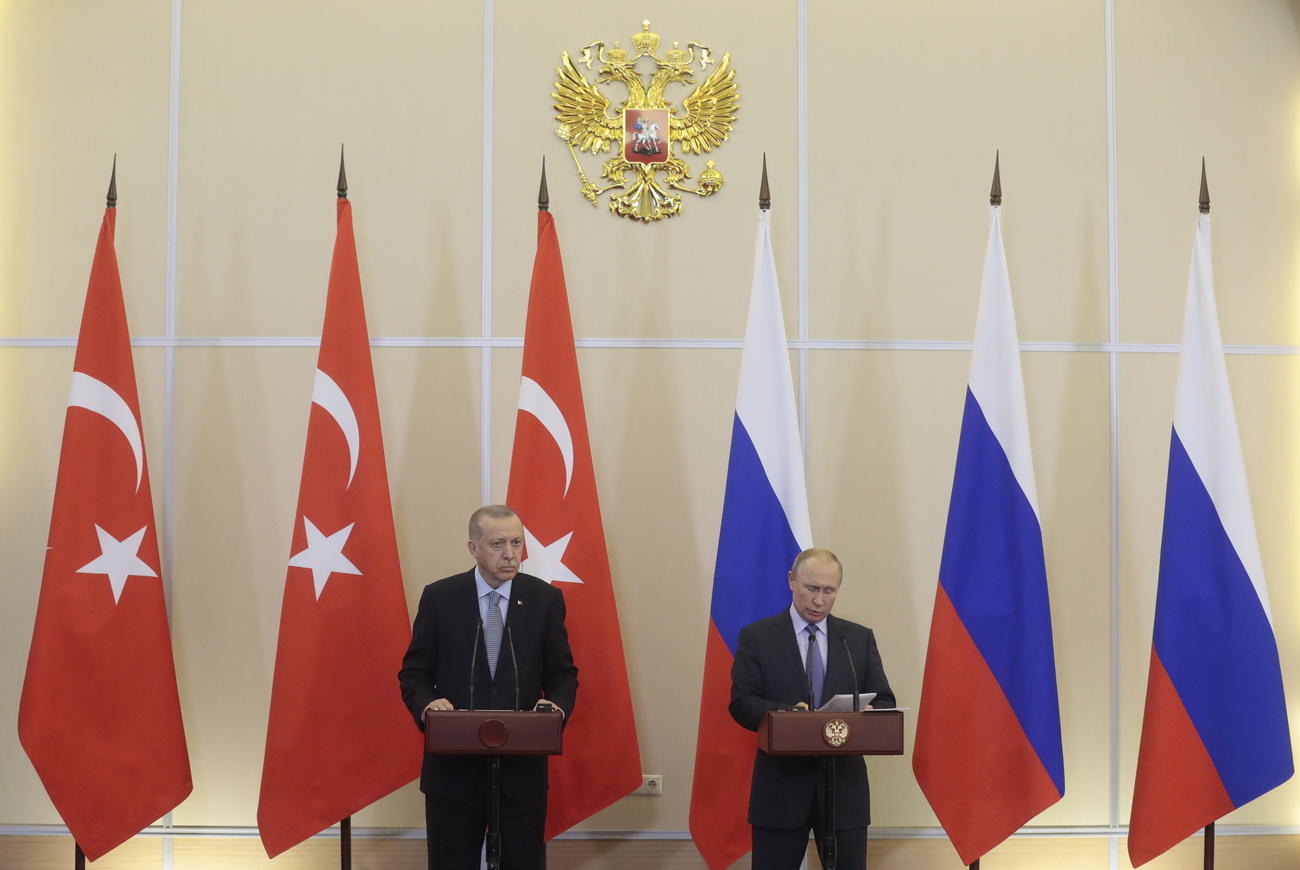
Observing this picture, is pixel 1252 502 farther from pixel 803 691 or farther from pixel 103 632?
pixel 103 632

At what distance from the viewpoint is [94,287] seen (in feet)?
13.7

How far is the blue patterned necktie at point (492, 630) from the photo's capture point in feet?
11.6

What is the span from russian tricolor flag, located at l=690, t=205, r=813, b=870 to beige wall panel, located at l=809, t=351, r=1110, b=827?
1.38ft

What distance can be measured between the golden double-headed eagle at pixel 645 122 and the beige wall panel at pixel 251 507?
88 cm

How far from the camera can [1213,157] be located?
15.4 ft

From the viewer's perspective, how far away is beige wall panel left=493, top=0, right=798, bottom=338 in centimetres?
462

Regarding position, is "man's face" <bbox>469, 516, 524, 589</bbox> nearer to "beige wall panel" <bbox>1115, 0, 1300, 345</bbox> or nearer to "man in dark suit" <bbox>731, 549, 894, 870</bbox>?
"man in dark suit" <bbox>731, 549, 894, 870</bbox>

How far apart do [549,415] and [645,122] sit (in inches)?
49.2

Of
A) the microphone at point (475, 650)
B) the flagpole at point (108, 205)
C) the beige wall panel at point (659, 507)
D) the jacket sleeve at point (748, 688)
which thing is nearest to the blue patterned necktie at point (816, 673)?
the jacket sleeve at point (748, 688)

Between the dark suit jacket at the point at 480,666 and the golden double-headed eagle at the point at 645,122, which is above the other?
the golden double-headed eagle at the point at 645,122

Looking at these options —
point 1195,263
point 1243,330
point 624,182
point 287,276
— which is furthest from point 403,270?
point 1243,330

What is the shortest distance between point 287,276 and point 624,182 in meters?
1.32

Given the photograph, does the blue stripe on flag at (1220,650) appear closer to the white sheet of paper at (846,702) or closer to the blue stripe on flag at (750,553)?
the blue stripe on flag at (750,553)

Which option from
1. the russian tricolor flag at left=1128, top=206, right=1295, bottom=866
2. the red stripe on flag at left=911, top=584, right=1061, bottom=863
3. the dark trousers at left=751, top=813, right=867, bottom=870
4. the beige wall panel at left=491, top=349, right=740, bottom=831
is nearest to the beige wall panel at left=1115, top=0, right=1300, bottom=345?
the russian tricolor flag at left=1128, top=206, right=1295, bottom=866
